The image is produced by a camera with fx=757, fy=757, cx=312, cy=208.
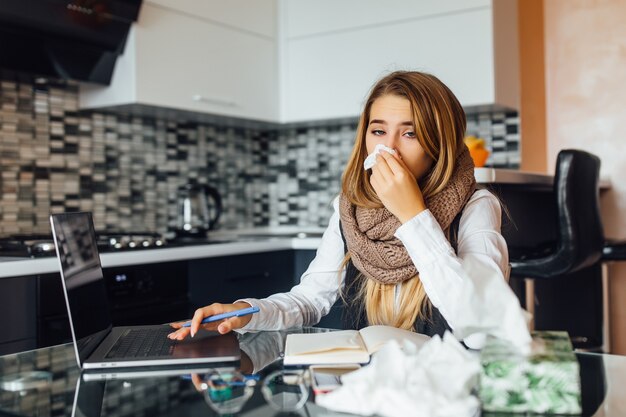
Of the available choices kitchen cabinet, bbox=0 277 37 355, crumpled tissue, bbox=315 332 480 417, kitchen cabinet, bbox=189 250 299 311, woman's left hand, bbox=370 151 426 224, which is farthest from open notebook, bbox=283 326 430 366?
kitchen cabinet, bbox=189 250 299 311

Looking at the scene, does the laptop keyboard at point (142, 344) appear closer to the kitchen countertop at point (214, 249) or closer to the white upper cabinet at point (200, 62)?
the kitchen countertop at point (214, 249)

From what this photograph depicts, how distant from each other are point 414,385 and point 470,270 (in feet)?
0.49

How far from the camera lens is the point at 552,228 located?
3.39m

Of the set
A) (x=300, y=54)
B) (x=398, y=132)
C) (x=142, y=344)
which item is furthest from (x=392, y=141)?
(x=300, y=54)

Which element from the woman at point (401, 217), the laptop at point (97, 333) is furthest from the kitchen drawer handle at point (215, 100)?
the laptop at point (97, 333)

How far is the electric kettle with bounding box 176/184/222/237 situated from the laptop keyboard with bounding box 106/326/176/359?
188 cm

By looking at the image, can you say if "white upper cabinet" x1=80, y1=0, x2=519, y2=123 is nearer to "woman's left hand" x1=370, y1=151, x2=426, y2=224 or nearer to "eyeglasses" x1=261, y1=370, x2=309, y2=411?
"woman's left hand" x1=370, y1=151, x2=426, y2=224

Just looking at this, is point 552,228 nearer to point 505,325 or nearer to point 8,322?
point 8,322

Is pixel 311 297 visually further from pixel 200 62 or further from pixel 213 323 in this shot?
pixel 200 62

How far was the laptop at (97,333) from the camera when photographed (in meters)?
1.15

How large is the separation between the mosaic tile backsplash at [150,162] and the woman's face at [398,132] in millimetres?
1660

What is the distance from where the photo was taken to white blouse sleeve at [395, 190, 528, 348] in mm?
882

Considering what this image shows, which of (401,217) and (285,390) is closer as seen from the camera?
(285,390)

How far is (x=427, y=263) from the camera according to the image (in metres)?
1.39
